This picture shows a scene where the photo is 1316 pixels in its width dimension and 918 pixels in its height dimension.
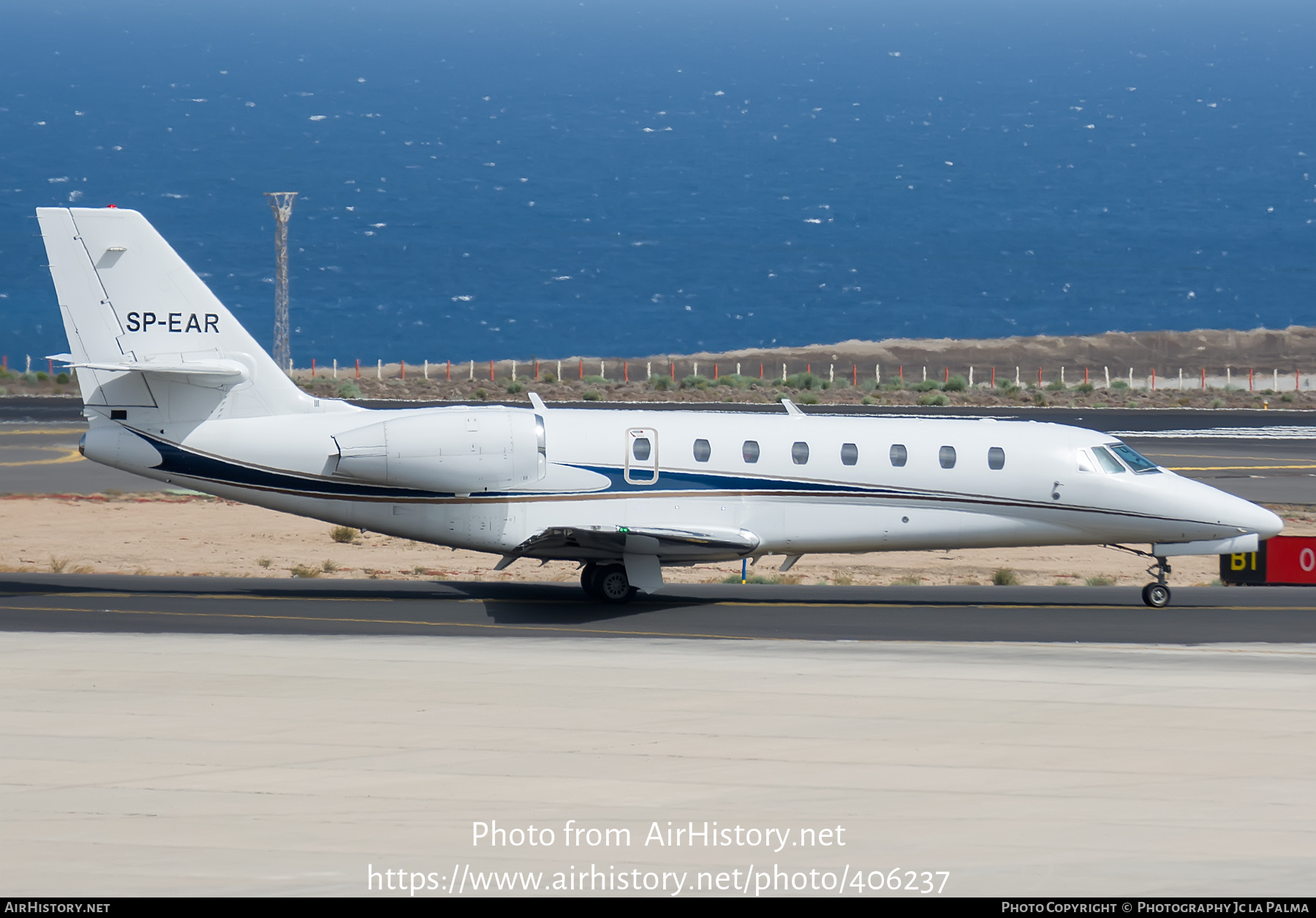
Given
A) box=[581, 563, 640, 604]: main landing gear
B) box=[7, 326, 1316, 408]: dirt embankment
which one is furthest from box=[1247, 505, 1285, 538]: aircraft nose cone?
box=[7, 326, 1316, 408]: dirt embankment

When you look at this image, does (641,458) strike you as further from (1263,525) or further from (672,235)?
(672,235)

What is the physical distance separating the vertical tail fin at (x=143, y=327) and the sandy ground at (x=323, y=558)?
15.5 ft

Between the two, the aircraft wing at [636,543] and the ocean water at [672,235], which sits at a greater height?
the ocean water at [672,235]

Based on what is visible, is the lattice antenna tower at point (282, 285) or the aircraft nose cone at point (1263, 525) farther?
the lattice antenna tower at point (282, 285)

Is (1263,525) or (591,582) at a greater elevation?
(1263,525)

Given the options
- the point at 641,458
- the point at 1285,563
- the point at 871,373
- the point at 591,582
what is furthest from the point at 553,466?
the point at 871,373

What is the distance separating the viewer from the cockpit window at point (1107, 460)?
2289 cm

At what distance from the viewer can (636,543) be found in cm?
2156

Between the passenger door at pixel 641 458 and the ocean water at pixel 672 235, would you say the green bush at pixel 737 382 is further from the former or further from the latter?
the ocean water at pixel 672 235

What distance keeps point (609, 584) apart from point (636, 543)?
51.9 inches

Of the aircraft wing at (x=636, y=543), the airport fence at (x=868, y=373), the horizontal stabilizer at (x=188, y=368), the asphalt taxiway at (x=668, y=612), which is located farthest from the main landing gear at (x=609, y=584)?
the airport fence at (x=868, y=373)

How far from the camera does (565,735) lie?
46.5 ft

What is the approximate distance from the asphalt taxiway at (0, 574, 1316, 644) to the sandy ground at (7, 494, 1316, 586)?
5.64ft

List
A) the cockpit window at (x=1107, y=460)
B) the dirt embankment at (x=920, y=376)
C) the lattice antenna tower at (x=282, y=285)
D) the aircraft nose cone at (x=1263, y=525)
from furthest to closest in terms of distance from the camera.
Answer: the dirt embankment at (x=920, y=376) < the lattice antenna tower at (x=282, y=285) < the cockpit window at (x=1107, y=460) < the aircraft nose cone at (x=1263, y=525)
